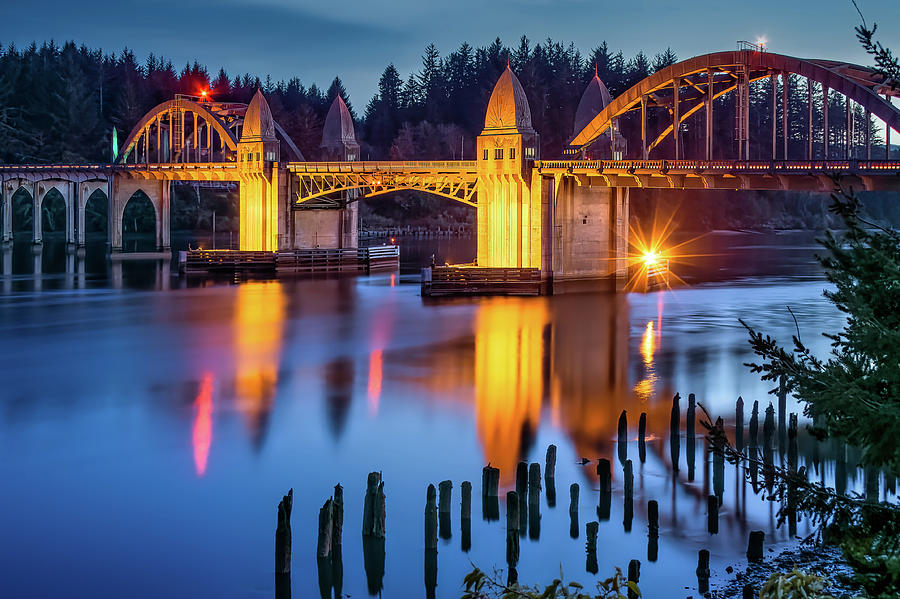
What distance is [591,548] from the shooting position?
19.8m

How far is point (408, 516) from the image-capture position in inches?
875

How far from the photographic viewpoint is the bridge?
179 feet

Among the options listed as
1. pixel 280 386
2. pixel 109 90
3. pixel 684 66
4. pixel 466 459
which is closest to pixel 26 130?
pixel 109 90

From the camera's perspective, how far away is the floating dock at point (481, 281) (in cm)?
6475

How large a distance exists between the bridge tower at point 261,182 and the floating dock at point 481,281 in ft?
82.6

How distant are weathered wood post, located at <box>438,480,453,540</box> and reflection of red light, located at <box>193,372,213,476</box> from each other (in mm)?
7243

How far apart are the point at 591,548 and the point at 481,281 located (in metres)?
45.9

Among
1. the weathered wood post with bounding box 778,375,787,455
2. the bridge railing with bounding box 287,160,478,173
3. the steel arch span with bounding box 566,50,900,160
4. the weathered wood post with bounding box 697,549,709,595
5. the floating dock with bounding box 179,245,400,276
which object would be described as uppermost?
the steel arch span with bounding box 566,50,900,160

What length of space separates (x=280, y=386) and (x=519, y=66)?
485 feet

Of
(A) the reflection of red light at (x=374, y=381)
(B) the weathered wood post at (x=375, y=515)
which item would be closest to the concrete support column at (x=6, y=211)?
(A) the reflection of red light at (x=374, y=381)

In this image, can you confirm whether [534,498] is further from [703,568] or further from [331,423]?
[331,423]

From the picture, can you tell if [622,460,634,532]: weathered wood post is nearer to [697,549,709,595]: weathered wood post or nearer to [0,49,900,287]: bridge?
[697,549,709,595]: weathered wood post

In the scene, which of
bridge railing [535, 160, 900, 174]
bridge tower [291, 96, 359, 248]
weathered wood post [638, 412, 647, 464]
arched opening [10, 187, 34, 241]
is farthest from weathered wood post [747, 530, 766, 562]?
arched opening [10, 187, 34, 241]

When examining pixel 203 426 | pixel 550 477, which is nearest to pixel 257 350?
pixel 203 426
